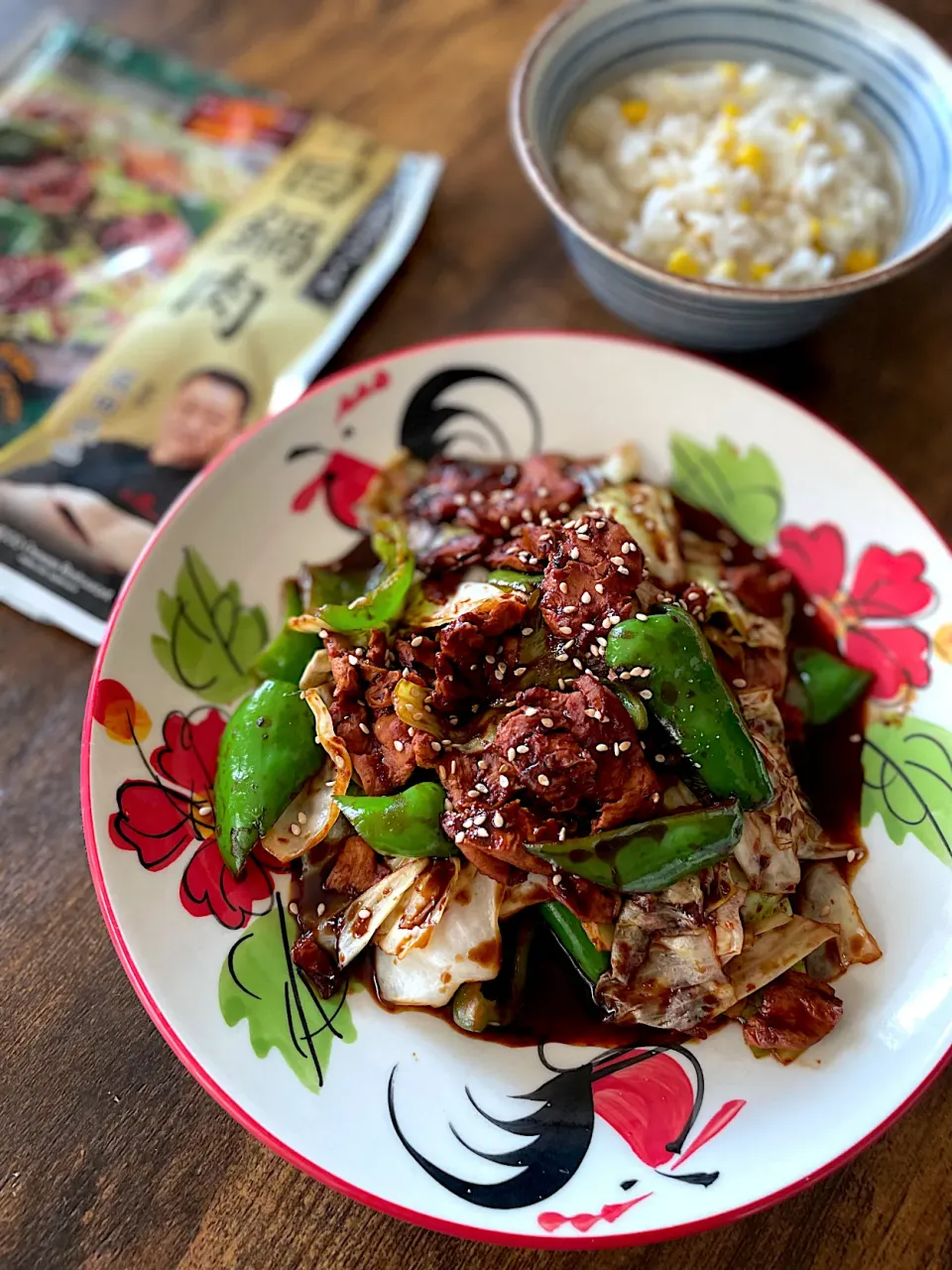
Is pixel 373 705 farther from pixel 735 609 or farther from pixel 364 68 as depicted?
pixel 364 68

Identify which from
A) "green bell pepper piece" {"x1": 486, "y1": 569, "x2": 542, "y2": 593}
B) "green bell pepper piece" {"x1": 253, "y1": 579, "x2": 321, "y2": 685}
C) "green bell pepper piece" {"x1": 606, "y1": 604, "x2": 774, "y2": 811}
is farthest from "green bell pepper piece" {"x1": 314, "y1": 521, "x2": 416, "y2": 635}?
"green bell pepper piece" {"x1": 606, "y1": 604, "x2": 774, "y2": 811}

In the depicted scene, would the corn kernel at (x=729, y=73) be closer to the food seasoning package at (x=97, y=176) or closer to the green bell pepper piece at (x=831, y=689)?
the food seasoning package at (x=97, y=176)

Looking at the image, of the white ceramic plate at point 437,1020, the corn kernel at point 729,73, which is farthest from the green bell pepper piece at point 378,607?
the corn kernel at point 729,73

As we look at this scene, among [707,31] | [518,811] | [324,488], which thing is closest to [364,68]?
[707,31]

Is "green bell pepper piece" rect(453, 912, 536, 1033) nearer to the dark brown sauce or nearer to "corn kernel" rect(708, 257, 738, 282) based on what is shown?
the dark brown sauce

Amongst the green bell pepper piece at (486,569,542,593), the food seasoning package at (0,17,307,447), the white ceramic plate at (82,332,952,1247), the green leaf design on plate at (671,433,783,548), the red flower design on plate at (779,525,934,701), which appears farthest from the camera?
the food seasoning package at (0,17,307,447)

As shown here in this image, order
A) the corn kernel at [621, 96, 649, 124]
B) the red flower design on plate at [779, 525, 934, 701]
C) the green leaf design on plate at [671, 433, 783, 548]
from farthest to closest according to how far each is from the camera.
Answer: the corn kernel at [621, 96, 649, 124], the green leaf design on plate at [671, 433, 783, 548], the red flower design on plate at [779, 525, 934, 701]
